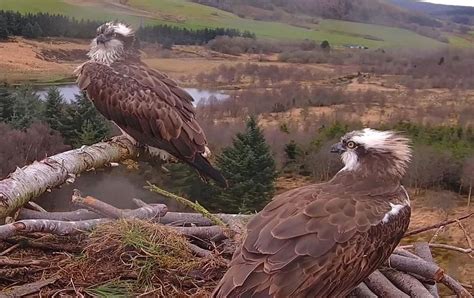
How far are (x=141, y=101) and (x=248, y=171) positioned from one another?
843 cm

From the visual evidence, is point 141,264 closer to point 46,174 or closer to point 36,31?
point 46,174

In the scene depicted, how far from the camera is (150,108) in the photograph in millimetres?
5273

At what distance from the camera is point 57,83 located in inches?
458

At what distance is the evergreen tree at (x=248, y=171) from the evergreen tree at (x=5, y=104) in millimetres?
5376

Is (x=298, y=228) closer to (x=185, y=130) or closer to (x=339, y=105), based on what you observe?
(x=185, y=130)

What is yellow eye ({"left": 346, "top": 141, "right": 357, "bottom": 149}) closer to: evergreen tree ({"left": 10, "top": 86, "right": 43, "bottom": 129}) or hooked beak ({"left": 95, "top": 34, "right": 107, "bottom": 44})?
hooked beak ({"left": 95, "top": 34, "right": 107, "bottom": 44})

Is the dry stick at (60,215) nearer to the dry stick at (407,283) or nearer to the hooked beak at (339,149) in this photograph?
the hooked beak at (339,149)

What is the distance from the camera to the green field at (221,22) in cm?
1001

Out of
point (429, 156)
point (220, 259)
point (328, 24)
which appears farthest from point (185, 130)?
point (328, 24)

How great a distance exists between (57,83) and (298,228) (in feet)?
31.8

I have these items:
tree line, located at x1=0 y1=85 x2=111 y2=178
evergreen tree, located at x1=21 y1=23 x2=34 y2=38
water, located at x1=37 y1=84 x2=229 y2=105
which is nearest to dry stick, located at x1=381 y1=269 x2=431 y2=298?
tree line, located at x1=0 y1=85 x2=111 y2=178

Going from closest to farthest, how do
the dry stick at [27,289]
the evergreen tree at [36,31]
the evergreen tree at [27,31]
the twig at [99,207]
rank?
the dry stick at [27,289]
the twig at [99,207]
the evergreen tree at [36,31]
the evergreen tree at [27,31]

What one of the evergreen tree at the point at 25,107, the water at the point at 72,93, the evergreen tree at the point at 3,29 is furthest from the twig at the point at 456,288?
the evergreen tree at the point at 25,107

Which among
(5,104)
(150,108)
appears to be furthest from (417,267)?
(5,104)
